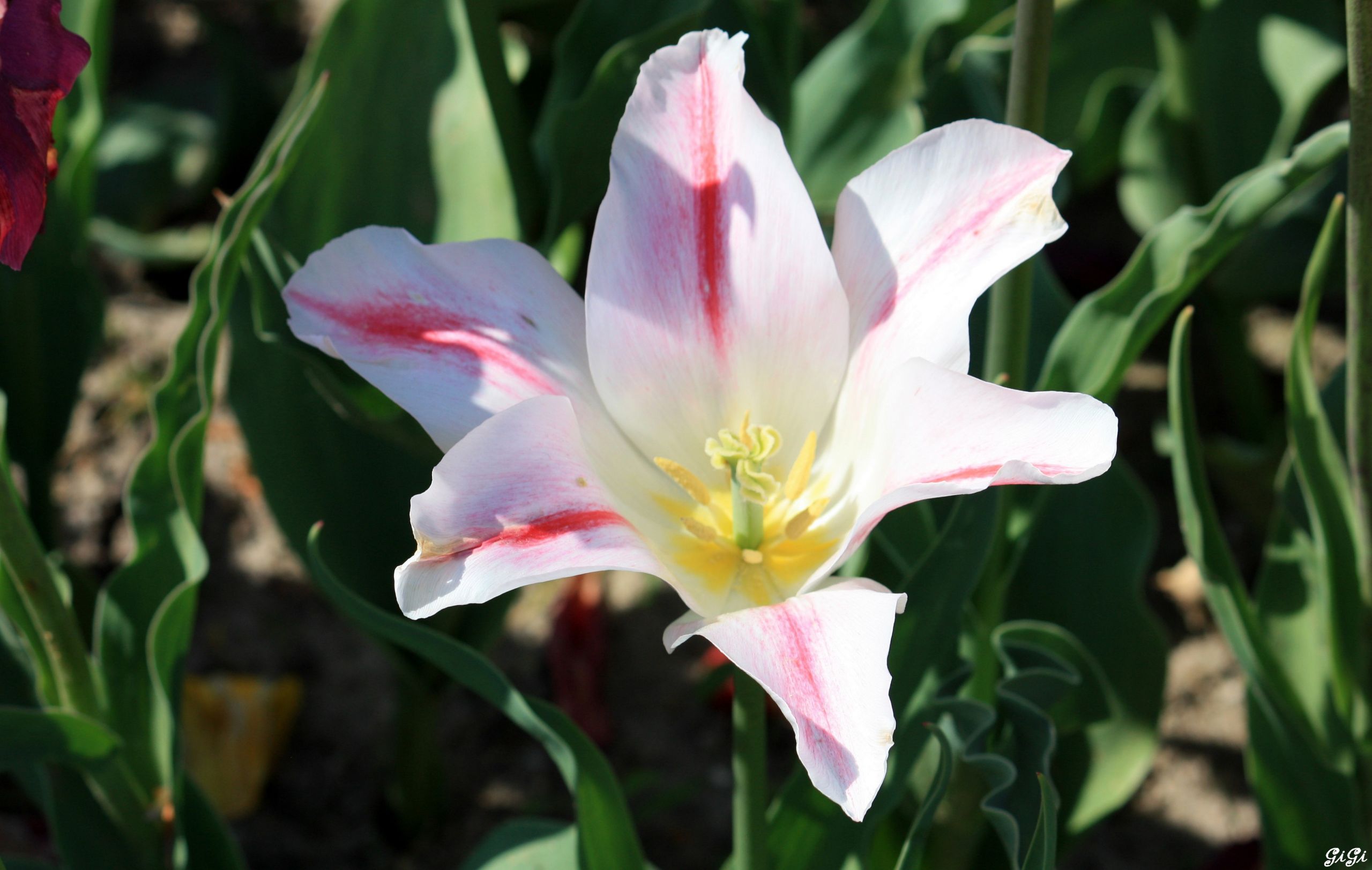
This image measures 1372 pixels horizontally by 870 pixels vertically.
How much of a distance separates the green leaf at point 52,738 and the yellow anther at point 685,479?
43 centimetres

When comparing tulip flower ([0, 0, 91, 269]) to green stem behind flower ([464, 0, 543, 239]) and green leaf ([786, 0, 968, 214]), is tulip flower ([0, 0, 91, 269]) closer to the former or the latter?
green stem behind flower ([464, 0, 543, 239])

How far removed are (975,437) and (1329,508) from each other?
1.64ft

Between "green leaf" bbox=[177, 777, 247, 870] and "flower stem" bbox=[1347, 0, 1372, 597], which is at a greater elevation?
"flower stem" bbox=[1347, 0, 1372, 597]

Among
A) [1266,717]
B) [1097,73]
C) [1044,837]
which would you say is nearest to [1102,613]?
[1266,717]

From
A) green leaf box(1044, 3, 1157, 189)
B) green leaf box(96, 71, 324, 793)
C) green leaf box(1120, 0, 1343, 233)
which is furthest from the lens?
green leaf box(1044, 3, 1157, 189)

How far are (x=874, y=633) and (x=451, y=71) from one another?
2.49ft

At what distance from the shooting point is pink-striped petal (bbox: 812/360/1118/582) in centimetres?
59

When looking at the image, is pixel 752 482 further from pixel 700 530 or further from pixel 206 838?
pixel 206 838

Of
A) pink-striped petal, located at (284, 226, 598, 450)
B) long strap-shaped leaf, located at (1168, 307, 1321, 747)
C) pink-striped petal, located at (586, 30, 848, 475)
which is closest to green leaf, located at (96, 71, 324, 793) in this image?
pink-striped petal, located at (284, 226, 598, 450)

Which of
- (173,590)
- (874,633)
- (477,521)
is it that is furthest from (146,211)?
(874,633)

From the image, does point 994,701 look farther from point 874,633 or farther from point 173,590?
point 173,590

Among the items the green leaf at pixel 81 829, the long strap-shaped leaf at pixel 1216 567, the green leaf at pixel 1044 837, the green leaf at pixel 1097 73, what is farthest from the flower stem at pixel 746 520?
the green leaf at pixel 1097 73

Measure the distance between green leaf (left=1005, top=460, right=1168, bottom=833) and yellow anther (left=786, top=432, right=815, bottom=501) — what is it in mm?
376

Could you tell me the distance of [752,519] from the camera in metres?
0.80
